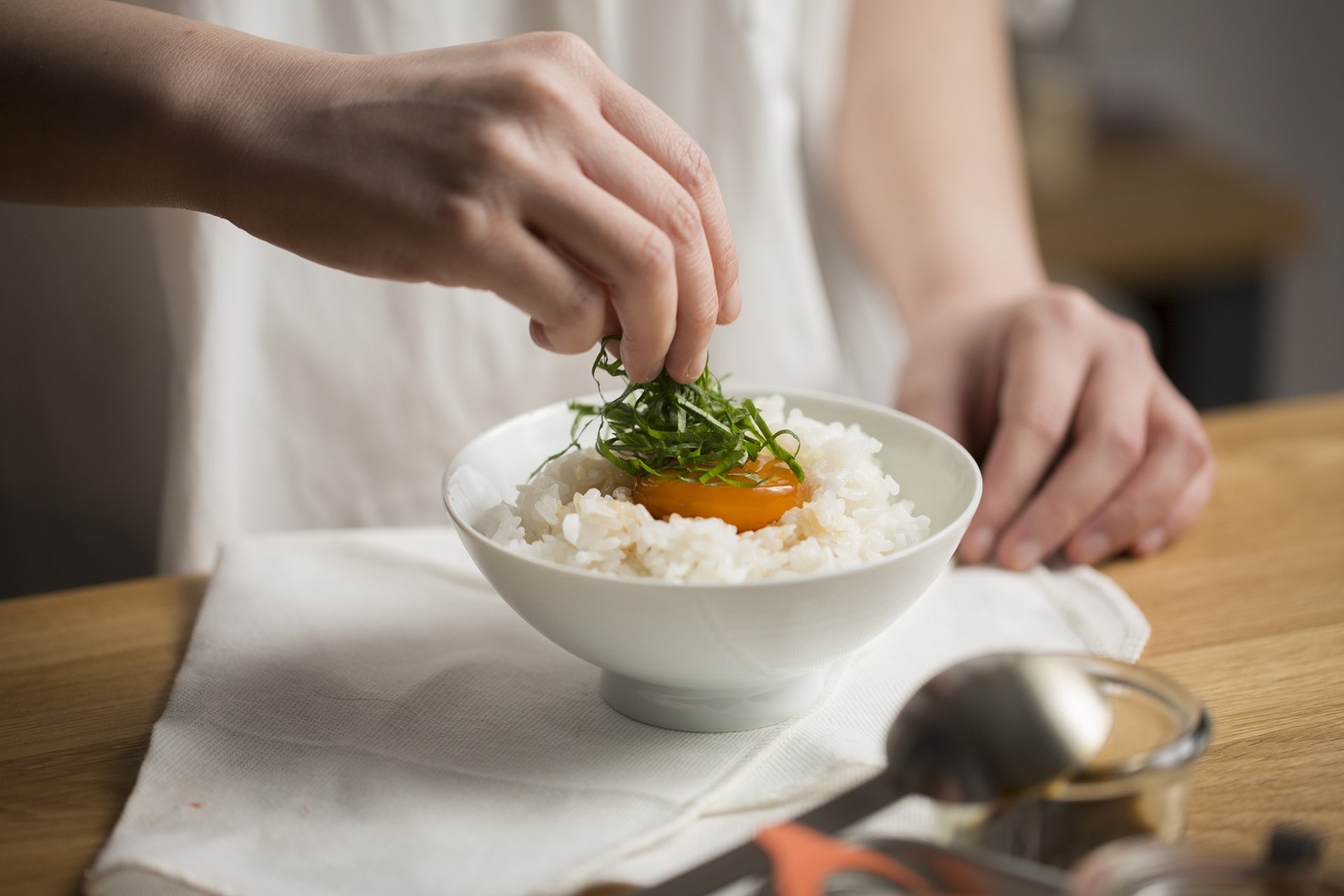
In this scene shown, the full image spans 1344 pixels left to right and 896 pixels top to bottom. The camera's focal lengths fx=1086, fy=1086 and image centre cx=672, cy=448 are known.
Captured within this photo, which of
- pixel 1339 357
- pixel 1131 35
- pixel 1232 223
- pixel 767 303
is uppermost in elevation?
pixel 1131 35

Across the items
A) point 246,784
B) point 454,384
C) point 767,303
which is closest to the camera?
point 246,784

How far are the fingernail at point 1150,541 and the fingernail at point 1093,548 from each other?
0.05 m

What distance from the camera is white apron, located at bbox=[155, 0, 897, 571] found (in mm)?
1580

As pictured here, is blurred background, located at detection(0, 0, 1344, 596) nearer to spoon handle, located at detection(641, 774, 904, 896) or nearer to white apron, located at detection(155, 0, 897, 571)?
white apron, located at detection(155, 0, 897, 571)

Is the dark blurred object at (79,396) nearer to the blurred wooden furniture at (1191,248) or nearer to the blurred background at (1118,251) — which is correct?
the blurred background at (1118,251)

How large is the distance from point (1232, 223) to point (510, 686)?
3.31 m

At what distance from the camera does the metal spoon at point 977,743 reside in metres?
0.72

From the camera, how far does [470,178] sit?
84cm

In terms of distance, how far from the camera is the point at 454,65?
2.89ft

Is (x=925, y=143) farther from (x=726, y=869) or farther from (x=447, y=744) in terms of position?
(x=726, y=869)

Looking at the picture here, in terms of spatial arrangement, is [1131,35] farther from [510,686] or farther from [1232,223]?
[510,686]

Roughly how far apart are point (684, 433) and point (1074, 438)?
2.00 feet

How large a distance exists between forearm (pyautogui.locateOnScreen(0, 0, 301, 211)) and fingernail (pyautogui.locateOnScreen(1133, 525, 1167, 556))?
108 cm

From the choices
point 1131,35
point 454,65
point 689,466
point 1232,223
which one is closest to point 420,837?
point 689,466
